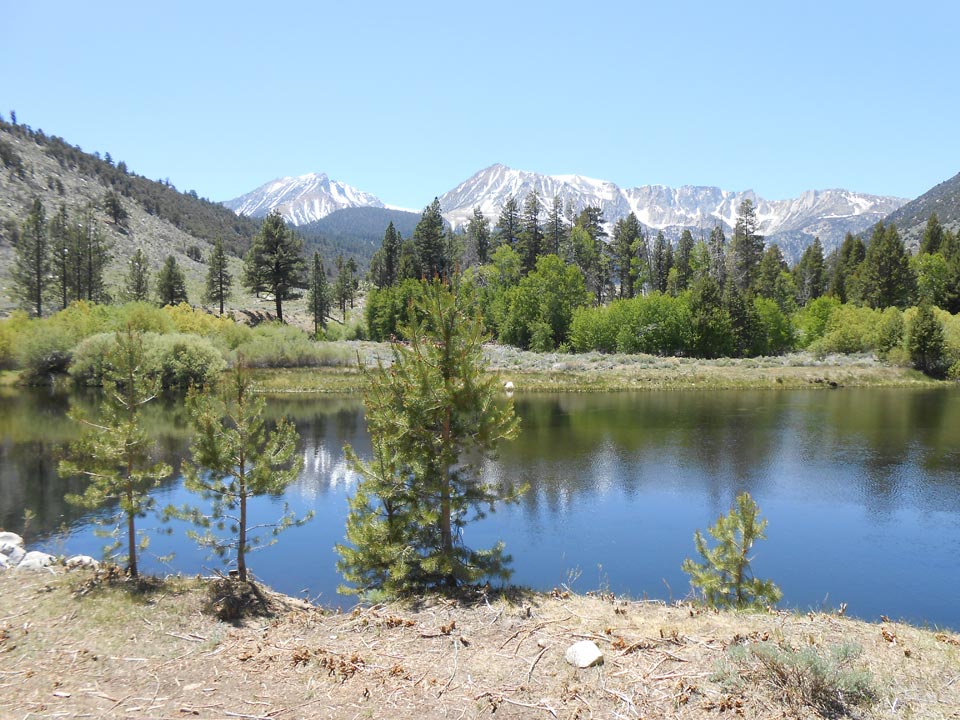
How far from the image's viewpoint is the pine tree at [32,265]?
77125mm

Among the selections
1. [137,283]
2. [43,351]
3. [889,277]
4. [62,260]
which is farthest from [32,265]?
[889,277]

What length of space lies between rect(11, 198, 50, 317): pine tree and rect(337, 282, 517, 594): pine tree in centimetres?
8582

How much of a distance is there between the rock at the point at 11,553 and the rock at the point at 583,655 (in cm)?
1265

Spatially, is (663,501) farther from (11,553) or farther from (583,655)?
(11,553)

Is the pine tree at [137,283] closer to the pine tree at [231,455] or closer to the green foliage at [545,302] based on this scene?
the green foliage at [545,302]

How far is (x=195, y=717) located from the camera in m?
6.80

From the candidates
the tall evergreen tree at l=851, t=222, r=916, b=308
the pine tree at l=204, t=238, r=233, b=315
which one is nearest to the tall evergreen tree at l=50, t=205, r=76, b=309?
the pine tree at l=204, t=238, r=233, b=315

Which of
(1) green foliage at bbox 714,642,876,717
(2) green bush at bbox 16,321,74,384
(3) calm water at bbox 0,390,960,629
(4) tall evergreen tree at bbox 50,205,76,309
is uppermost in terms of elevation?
(4) tall evergreen tree at bbox 50,205,76,309

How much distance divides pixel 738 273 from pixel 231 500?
100 metres

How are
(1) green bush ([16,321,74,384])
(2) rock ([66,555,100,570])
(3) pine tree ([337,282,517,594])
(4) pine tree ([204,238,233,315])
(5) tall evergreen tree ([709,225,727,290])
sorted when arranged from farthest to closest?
(5) tall evergreen tree ([709,225,727,290]) → (4) pine tree ([204,238,233,315]) → (1) green bush ([16,321,74,384]) → (2) rock ([66,555,100,570]) → (3) pine tree ([337,282,517,594])

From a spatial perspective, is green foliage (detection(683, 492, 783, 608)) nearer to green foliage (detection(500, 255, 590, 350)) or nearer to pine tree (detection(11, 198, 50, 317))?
green foliage (detection(500, 255, 590, 350))

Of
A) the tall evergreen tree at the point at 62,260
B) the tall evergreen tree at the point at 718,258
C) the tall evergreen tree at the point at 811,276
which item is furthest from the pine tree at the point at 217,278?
the tall evergreen tree at the point at 811,276

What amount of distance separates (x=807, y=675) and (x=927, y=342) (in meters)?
75.7

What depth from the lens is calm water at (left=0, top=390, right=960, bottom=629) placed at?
16312mm
